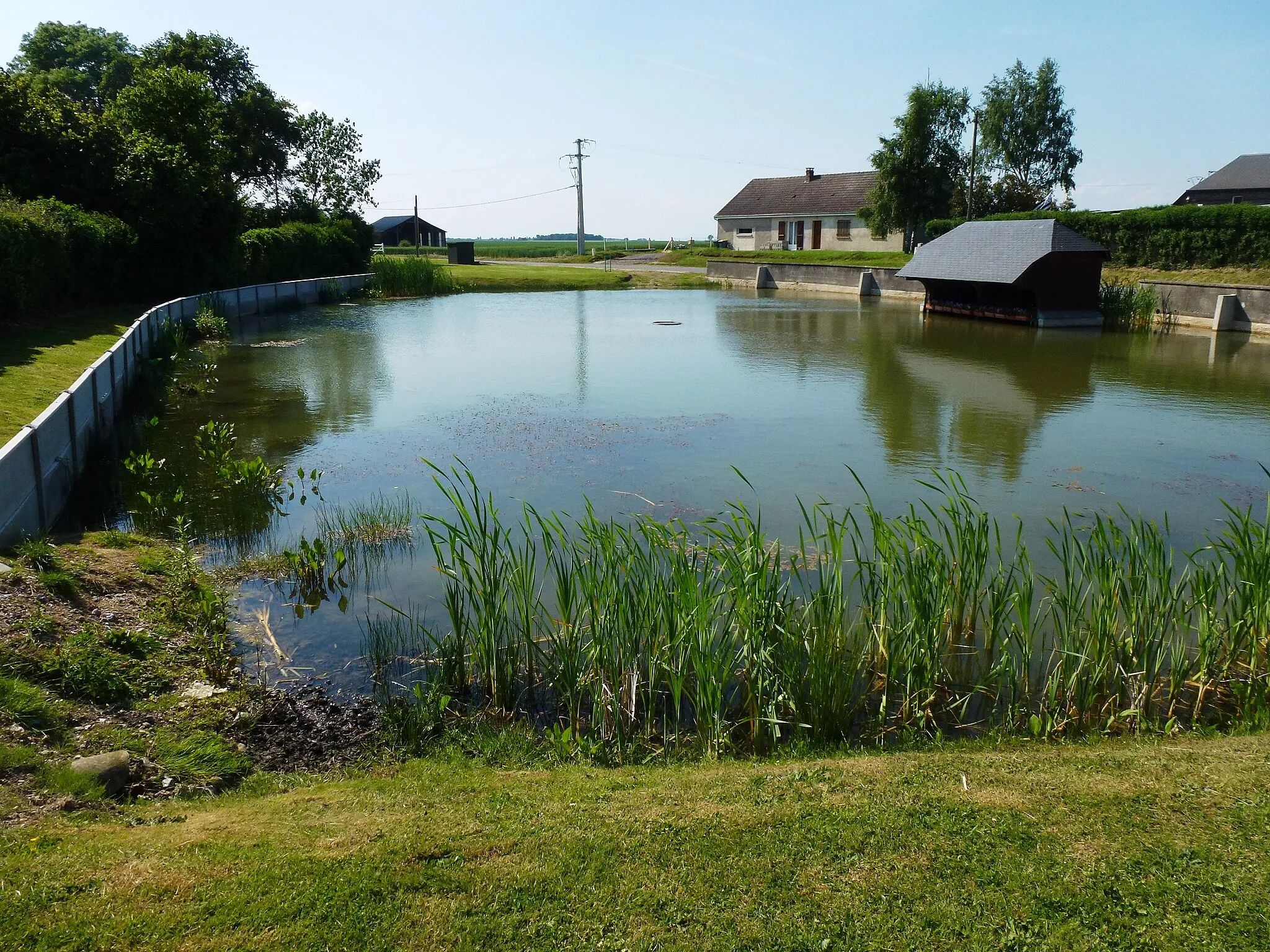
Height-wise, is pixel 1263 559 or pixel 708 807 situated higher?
pixel 1263 559

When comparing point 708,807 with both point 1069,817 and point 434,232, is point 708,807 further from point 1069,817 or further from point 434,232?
point 434,232

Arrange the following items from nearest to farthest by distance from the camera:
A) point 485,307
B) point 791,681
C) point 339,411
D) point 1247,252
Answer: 1. point 791,681
2. point 339,411
3. point 1247,252
4. point 485,307

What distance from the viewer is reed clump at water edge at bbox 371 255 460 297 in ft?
126

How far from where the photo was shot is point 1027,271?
83.2 ft

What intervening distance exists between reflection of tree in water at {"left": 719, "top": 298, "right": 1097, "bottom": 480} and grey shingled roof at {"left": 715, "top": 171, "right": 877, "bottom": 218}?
2484 centimetres

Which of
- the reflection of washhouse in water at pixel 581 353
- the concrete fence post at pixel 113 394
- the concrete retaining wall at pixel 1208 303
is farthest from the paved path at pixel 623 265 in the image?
the concrete fence post at pixel 113 394

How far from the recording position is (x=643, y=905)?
3395 mm

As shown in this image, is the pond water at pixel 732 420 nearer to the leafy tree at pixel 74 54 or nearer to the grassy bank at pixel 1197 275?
the grassy bank at pixel 1197 275

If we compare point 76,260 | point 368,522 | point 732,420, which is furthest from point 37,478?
point 76,260

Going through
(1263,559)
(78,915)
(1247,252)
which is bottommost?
(78,915)

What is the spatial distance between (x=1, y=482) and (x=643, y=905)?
5.73 m

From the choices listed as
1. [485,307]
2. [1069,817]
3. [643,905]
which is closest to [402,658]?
[643,905]

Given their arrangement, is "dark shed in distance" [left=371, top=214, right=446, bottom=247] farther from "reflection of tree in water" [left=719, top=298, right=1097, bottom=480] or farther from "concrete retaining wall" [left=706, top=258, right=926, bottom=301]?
"reflection of tree in water" [left=719, top=298, right=1097, bottom=480]

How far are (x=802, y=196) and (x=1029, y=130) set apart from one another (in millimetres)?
14269
